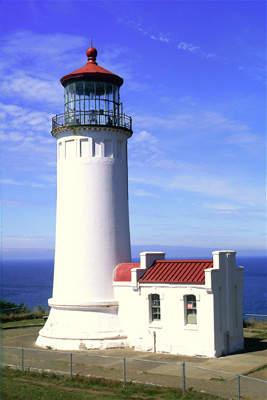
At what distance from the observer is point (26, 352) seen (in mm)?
22062

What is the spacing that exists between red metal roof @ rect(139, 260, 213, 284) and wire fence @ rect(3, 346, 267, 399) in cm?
382

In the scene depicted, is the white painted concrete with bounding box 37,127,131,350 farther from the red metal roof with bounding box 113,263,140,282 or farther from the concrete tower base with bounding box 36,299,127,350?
the red metal roof with bounding box 113,263,140,282

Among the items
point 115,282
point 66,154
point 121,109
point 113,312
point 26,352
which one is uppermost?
point 121,109

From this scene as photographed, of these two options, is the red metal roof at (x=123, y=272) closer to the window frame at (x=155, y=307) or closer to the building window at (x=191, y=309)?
the window frame at (x=155, y=307)

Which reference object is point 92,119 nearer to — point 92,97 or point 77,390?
point 92,97

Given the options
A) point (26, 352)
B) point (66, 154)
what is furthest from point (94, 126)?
point (26, 352)

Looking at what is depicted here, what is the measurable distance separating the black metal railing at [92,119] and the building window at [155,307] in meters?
8.77

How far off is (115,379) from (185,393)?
3.06 metres

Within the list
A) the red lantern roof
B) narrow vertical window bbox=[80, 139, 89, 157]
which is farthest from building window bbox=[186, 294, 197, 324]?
the red lantern roof

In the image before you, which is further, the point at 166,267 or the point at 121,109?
the point at 121,109

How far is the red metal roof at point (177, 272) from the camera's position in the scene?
2130 centimetres

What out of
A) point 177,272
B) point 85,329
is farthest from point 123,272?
point 85,329

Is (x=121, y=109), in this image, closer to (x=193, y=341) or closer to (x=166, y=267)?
(x=166, y=267)

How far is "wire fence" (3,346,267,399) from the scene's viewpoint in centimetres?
1542
